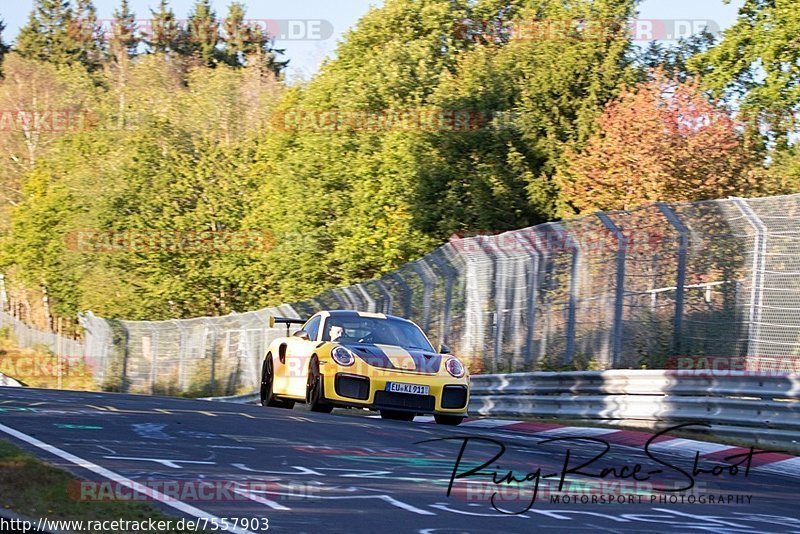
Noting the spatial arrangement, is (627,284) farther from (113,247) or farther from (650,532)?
(113,247)

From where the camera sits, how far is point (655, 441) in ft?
45.1

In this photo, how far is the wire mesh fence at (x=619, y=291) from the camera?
48.2ft

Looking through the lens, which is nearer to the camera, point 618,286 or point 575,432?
point 575,432

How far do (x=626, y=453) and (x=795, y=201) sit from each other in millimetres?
4048

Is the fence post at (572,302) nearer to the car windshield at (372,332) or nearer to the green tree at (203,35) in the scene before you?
the car windshield at (372,332)

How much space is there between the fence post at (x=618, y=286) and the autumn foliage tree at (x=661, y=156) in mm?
15910

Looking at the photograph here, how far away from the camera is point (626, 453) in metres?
12.2

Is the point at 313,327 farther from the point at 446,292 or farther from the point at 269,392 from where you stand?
the point at 446,292

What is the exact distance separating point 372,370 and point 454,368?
1.11 metres

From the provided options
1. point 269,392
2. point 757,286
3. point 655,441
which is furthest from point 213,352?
point 655,441

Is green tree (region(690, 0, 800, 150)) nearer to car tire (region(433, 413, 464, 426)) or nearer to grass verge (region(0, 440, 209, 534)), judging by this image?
car tire (region(433, 413, 464, 426))

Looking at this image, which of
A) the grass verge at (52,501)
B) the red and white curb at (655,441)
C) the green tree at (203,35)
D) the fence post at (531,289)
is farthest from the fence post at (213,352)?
the green tree at (203,35)

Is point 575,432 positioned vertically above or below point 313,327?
below

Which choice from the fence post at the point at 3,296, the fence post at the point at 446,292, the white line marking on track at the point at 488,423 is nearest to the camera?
the white line marking on track at the point at 488,423
